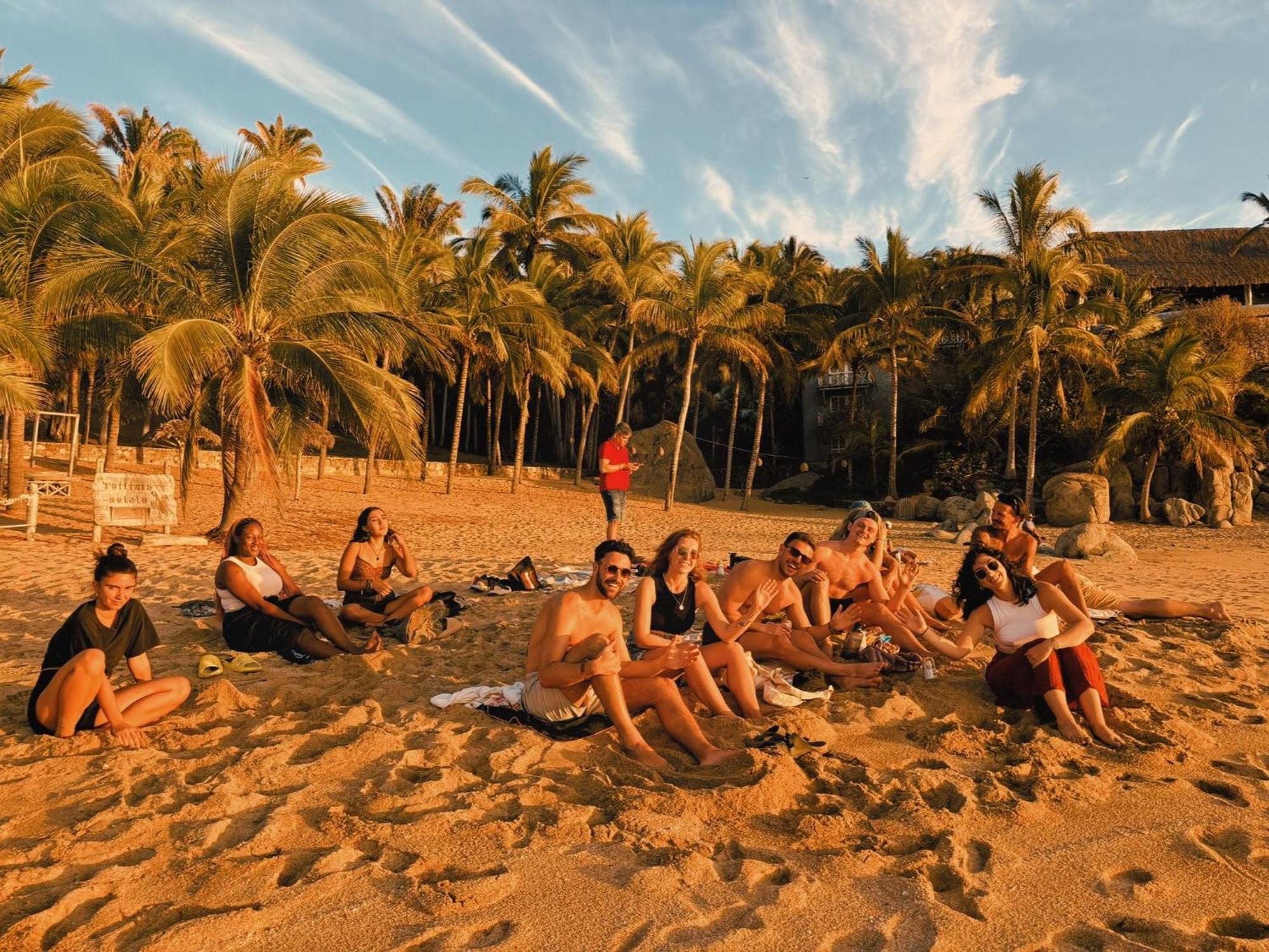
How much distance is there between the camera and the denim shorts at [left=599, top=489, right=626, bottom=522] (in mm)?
9555

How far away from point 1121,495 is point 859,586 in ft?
52.1

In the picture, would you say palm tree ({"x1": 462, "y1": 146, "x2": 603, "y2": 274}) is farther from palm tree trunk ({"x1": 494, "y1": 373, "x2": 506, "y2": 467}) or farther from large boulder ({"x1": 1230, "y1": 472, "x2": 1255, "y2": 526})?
large boulder ({"x1": 1230, "y1": 472, "x2": 1255, "y2": 526})

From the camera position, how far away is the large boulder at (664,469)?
Answer: 22.7 metres

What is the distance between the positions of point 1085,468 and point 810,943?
1982 cm

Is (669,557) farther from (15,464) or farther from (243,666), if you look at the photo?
(15,464)

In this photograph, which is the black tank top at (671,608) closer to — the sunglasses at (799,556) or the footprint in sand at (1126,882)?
the sunglasses at (799,556)

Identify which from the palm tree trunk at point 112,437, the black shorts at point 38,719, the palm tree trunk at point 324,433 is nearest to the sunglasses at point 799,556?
the black shorts at point 38,719

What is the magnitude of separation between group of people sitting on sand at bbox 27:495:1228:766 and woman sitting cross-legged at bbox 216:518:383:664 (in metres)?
0.01

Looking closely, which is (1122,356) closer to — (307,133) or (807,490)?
(807,490)

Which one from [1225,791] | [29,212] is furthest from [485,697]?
[29,212]

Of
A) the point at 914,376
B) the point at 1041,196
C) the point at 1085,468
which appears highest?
the point at 1041,196

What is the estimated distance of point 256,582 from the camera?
516 cm

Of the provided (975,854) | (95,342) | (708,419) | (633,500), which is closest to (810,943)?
(975,854)

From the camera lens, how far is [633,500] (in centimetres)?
2159
